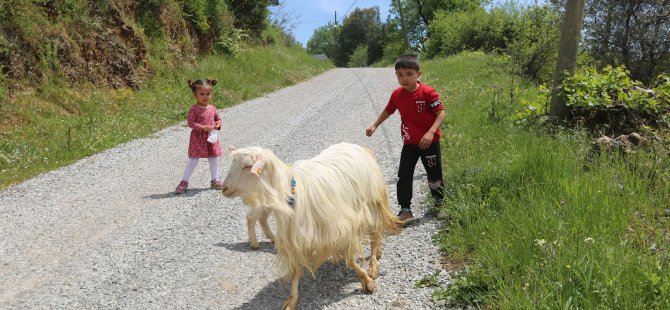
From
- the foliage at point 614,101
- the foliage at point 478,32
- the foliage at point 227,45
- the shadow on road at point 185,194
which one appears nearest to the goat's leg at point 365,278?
the shadow on road at point 185,194

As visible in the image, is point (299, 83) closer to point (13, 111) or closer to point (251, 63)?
point (251, 63)

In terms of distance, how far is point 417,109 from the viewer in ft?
17.6

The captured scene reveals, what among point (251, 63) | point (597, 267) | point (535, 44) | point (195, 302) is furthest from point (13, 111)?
point (535, 44)

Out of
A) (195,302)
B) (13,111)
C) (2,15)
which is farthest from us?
(2,15)

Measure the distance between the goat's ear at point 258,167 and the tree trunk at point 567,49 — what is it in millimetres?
5744

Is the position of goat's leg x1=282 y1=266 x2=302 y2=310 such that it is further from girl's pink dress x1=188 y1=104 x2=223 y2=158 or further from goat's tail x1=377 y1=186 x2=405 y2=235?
girl's pink dress x1=188 y1=104 x2=223 y2=158

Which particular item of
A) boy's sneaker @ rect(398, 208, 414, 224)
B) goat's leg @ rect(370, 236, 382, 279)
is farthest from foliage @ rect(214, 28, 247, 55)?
goat's leg @ rect(370, 236, 382, 279)

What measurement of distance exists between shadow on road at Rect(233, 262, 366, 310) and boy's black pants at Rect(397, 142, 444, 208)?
136 cm

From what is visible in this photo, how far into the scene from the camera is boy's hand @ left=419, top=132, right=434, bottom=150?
5152 millimetres

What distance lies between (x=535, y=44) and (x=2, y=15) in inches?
581

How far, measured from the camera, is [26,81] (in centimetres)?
1173

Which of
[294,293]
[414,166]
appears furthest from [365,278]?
[414,166]

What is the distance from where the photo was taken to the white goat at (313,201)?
361cm

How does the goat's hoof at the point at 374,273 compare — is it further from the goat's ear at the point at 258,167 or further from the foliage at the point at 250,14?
the foliage at the point at 250,14
